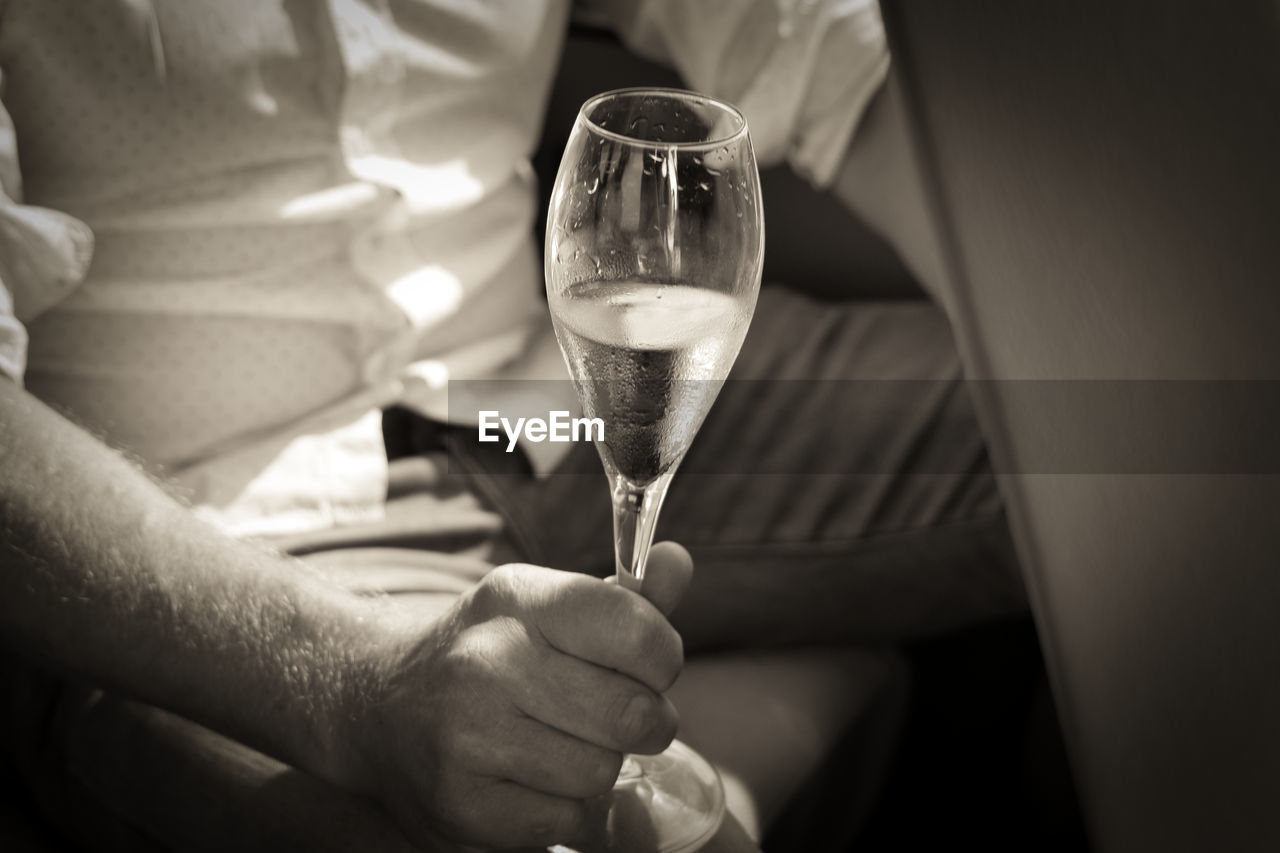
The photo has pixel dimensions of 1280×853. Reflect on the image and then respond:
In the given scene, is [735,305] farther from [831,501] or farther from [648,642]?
[831,501]

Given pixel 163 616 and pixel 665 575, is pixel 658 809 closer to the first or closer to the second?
pixel 665 575

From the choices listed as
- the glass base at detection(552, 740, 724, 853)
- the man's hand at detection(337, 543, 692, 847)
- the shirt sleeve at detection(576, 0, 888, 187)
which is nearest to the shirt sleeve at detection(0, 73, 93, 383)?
the man's hand at detection(337, 543, 692, 847)

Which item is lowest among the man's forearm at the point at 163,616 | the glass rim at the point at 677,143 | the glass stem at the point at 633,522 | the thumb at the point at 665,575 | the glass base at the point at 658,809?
the glass base at the point at 658,809

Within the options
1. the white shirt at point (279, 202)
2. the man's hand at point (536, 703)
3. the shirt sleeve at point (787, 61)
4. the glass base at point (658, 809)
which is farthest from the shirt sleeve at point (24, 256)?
the shirt sleeve at point (787, 61)

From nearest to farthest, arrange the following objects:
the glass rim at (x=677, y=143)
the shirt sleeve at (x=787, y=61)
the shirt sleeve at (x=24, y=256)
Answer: the glass rim at (x=677, y=143) → the shirt sleeve at (x=24, y=256) → the shirt sleeve at (x=787, y=61)

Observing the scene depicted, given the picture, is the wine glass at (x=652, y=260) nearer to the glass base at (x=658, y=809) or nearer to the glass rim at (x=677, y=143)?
the glass rim at (x=677, y=143)

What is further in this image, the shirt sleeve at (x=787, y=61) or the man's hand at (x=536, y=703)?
the shirt sleeve at (x=787, y=61)

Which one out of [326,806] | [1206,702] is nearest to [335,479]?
[326,806]

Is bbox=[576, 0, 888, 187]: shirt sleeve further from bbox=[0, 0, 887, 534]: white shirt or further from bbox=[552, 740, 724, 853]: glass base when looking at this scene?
bbox=[552, 740, 724, 853]: glass base
